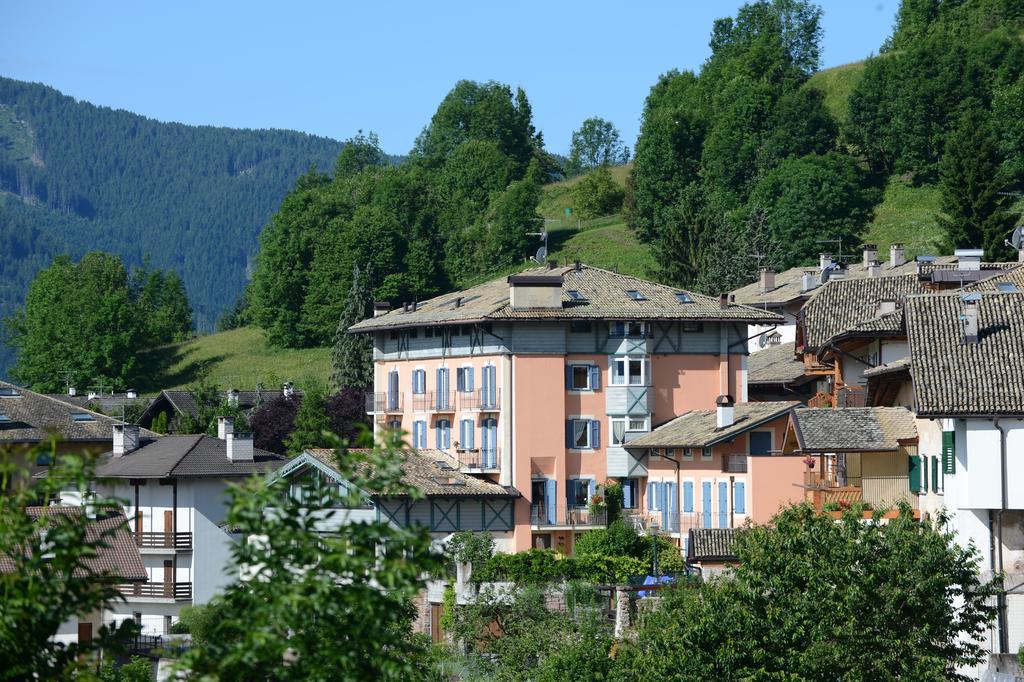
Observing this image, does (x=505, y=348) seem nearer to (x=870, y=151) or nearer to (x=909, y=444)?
(x=909, y=444)

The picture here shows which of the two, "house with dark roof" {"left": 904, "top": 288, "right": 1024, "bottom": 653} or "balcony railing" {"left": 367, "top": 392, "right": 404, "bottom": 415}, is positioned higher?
"balcony railing" {"left": 367, "top": 392, "right": 404, "bottom": 415}

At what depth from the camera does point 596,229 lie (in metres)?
138

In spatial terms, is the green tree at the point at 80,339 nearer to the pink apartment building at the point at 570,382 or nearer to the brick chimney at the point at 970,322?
the pink apartment building at the point at 570,382

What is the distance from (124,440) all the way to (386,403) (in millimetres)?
11333

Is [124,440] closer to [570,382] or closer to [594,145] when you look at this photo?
[570,382]

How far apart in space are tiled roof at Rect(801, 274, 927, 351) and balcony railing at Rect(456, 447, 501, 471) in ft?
37.8

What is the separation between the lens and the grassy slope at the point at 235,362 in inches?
4980

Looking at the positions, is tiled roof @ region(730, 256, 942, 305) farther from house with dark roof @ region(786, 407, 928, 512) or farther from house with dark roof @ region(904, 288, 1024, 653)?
house with dark roof @ region(904, 288, 1024, 653)

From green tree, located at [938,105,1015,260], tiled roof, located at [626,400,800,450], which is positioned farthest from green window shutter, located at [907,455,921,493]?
green tree, located at [938,105,1015,260]

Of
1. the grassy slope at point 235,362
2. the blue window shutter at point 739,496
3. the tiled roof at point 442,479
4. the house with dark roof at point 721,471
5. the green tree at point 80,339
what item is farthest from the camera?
the green tree at point 80,339

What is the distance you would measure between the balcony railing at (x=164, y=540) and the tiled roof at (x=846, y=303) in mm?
23435

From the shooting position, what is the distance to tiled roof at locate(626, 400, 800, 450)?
59.2 meters

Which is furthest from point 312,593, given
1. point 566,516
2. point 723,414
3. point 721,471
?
point 566,516

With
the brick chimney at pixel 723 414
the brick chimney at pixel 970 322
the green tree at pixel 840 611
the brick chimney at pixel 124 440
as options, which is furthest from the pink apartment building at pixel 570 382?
the green tree at pixel 840 611
